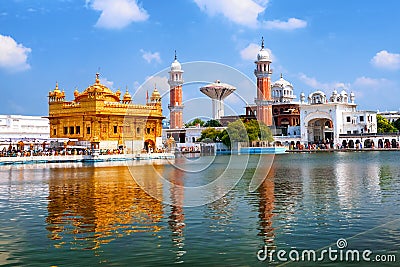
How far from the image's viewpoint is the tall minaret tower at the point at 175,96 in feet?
283

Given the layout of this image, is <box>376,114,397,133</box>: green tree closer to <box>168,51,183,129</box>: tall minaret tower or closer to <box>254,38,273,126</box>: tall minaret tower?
<box>254,38,273,126</box>: tall minaret tower

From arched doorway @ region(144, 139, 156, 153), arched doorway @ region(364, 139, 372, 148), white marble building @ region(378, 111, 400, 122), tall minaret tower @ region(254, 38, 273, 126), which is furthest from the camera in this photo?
white marble building @ region(378, 111, 400, 122)

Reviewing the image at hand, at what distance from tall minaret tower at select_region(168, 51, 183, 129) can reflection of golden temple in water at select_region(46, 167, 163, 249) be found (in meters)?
68.9

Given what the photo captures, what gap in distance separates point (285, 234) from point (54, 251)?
3863 millimetres

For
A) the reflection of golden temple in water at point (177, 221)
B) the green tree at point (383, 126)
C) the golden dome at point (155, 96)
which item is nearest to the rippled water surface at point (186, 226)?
the reflection of golden temple in water at point (177, 221)

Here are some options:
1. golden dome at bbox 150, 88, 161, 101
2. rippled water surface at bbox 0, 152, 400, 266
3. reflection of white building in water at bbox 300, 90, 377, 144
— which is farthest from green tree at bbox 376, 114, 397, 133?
rippled water surface at bbox 0, 152, 400, 266

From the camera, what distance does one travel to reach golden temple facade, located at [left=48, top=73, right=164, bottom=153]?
45.6 meters

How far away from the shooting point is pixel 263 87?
264ft

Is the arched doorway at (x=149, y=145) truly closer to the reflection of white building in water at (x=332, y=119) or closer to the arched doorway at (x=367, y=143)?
the reflection of white building in water at (x=332, y=119)

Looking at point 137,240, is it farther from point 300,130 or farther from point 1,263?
point 300,130

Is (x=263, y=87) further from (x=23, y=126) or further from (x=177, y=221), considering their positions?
(x=177, y=221)

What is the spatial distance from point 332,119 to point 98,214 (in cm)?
6027

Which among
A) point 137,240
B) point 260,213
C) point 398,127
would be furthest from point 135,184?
point 398,127

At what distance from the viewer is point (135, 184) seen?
18.8 m
